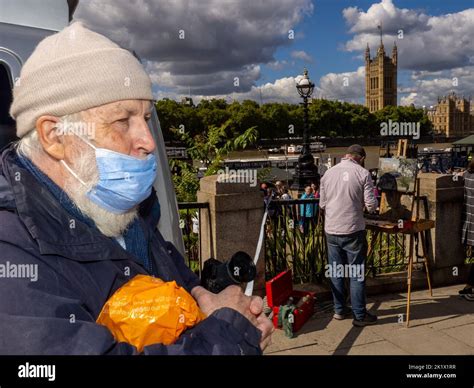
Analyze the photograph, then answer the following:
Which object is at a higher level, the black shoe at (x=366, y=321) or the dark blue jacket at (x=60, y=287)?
the dark blue jacket at (x=60, y=287)

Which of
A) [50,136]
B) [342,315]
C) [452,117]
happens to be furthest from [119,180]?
[452,117]

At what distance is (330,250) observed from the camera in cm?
565

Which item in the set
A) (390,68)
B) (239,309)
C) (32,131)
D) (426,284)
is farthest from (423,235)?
(390,68)

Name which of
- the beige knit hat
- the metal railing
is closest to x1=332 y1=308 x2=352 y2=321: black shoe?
the metal railing

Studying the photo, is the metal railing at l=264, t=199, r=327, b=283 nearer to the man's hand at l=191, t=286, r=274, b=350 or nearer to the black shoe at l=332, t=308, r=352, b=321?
the black shoe at l=332, t=308, r=352, b=321

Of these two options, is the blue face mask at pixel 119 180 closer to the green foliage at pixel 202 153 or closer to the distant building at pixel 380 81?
the green foliage at pixel 202 153

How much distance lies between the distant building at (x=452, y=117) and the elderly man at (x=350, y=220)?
127 m

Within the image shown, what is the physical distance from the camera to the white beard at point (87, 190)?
1580mm

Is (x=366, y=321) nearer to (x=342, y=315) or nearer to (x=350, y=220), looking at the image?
(x=342, y=315)

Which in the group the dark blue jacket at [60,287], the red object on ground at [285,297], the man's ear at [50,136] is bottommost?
the red object on ground at [285,297]

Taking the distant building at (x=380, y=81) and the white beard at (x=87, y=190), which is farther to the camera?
the distant building at (x=380, y=81)

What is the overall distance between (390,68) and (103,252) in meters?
113

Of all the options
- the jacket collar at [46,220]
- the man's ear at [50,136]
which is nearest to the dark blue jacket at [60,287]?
the jacket collar at [46,220]
